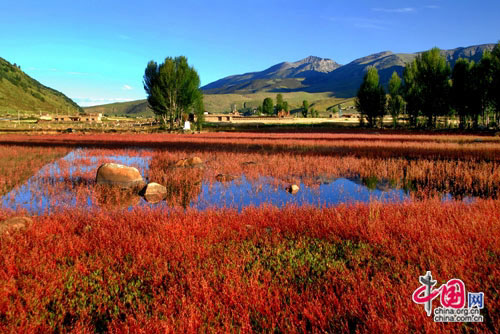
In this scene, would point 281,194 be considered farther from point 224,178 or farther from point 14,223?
point 14,223

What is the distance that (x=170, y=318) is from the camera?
3.86 meters

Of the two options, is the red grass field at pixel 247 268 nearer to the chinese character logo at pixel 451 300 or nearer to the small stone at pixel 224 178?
the chinese character logo at pixel 451 300

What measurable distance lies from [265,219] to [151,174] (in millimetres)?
9719

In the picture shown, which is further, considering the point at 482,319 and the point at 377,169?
the point at 377,169

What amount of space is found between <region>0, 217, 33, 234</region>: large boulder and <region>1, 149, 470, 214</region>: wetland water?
1539 mm

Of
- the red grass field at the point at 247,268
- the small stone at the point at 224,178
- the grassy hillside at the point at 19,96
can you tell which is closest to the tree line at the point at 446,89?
the small stone at the point at 224,178

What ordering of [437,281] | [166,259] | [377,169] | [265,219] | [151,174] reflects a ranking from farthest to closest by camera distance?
[377,169] < [151,174] < [265,219] < [166,259] < [437,281]

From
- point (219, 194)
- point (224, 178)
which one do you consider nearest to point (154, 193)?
point (219, 194)

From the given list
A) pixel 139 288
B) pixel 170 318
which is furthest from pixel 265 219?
pixel 170 318

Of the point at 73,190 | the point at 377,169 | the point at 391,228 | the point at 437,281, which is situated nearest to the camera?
the point at 437,281

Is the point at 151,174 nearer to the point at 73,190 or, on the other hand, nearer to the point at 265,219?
the point at 73,190

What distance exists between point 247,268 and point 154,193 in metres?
7.57

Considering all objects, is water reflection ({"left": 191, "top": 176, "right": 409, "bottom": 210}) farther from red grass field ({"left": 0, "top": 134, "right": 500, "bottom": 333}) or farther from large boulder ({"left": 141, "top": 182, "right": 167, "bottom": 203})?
red grass field ({"left": 0, "top": 134, "right": 500, "bottom": 333})

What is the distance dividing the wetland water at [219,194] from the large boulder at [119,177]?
1.95 feet
